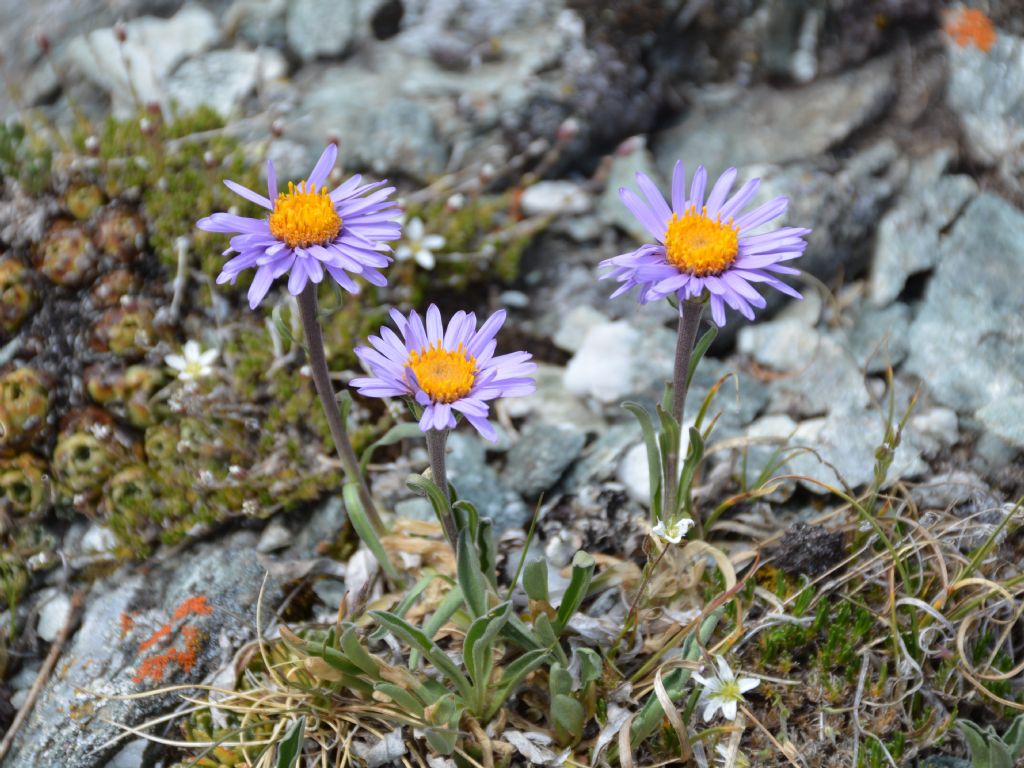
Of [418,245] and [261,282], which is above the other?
[261,282]

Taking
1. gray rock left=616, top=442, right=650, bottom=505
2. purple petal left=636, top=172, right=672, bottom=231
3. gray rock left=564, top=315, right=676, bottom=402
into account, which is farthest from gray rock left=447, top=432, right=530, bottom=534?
purple petal left=636, top=172, right=672, bottom=231

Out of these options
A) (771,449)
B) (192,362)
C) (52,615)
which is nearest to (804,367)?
(771,449)

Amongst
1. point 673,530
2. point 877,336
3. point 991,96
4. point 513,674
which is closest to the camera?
point 513,674

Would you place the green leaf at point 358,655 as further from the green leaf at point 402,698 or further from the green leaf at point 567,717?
the green leaf at point 567,717

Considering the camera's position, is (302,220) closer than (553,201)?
Yes

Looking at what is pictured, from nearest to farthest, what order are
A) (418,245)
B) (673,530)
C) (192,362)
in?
(673,530) → (192,362) → (418,245)

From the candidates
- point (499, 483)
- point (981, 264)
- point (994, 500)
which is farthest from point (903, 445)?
point (499, 483)

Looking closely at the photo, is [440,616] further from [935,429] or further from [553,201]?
[553,201]

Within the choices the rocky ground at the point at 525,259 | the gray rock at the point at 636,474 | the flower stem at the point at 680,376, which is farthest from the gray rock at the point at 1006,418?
the flower stem at the point at 680,376
